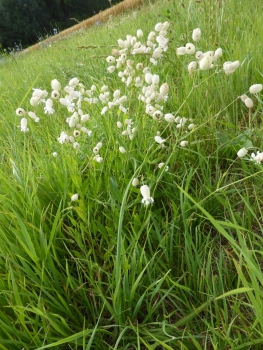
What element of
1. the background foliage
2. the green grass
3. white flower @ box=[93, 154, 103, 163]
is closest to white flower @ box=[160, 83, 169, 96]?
the green grass

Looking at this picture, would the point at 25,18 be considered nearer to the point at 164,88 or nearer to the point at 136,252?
the point at 164,88

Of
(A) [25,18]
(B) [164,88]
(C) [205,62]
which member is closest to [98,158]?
(B) [164,88]

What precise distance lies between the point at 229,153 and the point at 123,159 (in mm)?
406

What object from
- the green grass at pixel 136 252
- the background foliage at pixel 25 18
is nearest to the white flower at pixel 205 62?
the green grass at pixel 136 252

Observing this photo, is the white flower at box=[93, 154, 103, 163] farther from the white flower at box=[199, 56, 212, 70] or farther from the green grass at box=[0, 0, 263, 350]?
the white flower at box=[199, 56, 212, 70]

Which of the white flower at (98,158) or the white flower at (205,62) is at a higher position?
the white flower at (205,62)

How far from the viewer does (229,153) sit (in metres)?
1.12

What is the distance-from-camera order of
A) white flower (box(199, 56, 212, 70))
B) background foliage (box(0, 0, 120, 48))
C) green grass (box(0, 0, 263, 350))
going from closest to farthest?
green grass (box(0, 0, 263, 350)) < white flower (box(199, 56, 212, 70)) < background foliage (box(0, 0, 120, 48))

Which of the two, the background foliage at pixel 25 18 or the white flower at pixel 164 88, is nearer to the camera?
the white flower at pixel 164 88

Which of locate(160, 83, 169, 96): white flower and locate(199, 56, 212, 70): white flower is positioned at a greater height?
locate(199, 56, 212, 70): white flower

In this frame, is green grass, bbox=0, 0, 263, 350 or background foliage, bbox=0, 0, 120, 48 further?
background foliage, bbox=0, 0, 120, 48

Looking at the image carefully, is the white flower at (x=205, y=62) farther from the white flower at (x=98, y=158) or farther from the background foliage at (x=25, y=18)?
the background foliage at (x=25, y=18)

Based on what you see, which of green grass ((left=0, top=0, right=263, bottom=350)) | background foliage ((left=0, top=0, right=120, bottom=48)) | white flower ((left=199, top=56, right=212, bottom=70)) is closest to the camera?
green grass ((left=0, top=0, right=263, bottom=350))

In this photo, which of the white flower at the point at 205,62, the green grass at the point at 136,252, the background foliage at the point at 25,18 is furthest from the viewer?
the background foliage at the point at 25,18
